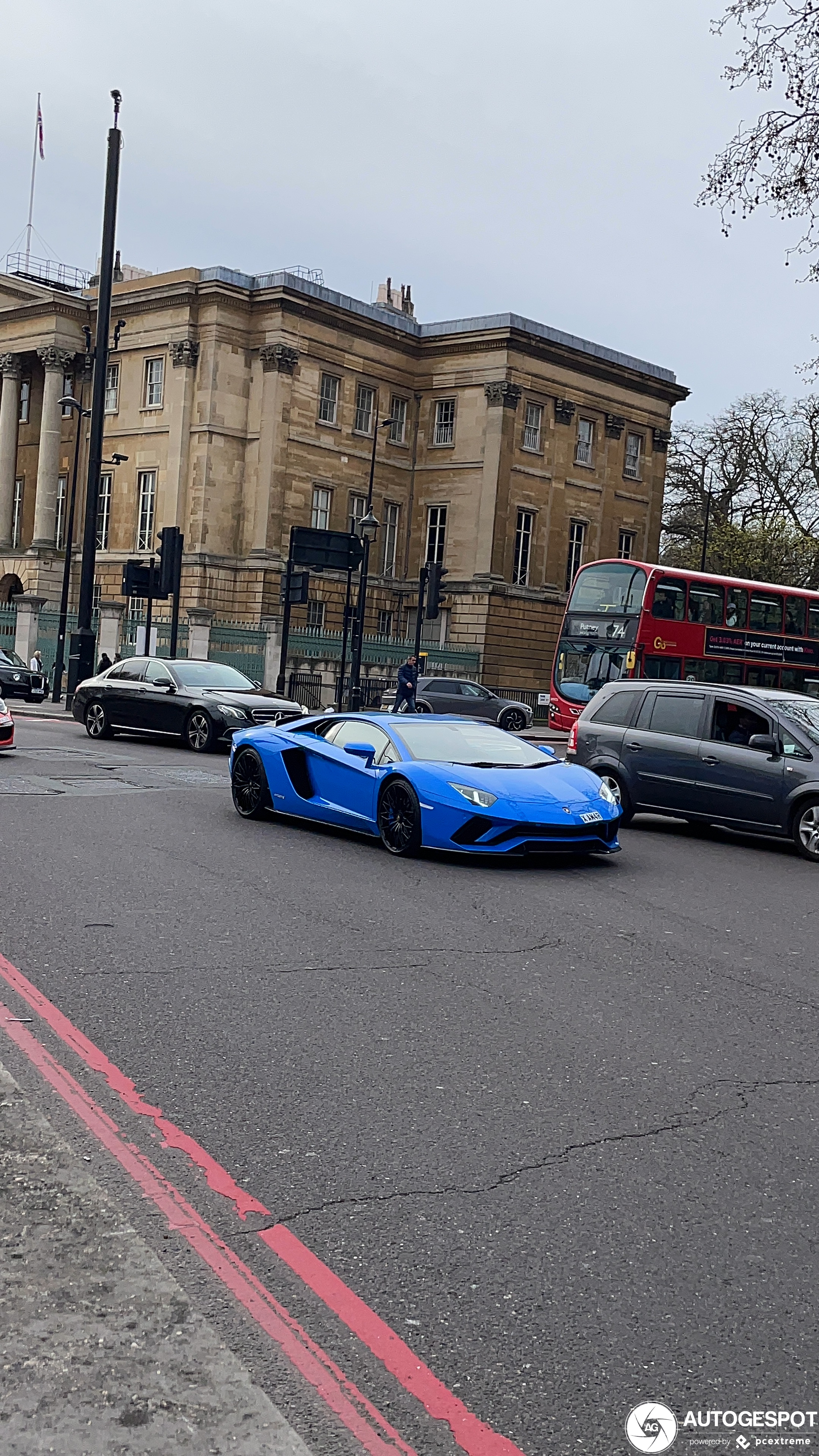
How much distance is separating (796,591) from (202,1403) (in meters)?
30.6

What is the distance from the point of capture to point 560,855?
11734 mm

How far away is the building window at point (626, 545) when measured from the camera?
65500mm

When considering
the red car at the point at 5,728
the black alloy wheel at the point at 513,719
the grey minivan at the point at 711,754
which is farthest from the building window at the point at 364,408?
the grey minivan at the point at 711,754

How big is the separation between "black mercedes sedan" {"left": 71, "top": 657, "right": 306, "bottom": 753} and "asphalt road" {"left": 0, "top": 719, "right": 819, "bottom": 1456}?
1102cm

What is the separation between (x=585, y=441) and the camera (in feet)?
210

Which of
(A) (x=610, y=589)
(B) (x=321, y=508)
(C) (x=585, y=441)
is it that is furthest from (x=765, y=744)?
(C) (x=585, y=441)

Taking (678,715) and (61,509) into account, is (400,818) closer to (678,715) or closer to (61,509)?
(678,715)

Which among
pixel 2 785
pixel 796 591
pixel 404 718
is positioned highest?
pixel 796 591

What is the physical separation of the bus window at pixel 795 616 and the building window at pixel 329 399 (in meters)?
30.8

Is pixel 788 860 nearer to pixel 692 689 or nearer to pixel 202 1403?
pixel 692 689

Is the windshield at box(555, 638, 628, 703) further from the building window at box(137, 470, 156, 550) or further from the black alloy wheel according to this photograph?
the building window at box(137, 470, 156, 550)

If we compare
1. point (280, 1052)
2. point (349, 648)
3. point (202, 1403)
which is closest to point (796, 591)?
point (349, 648)

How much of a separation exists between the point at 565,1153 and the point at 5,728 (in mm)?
14299

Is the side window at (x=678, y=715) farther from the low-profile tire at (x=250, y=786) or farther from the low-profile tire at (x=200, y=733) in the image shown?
the low-profile tire at (x=200, y=733)
